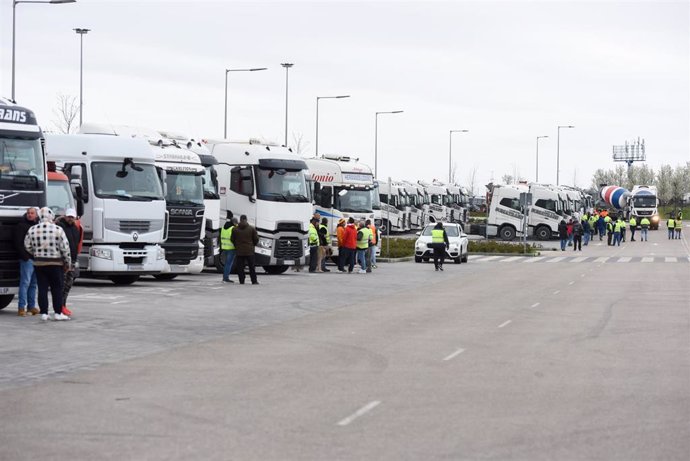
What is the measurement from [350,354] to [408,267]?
2782 centimetres

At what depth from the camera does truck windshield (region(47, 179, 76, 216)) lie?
2629 cm

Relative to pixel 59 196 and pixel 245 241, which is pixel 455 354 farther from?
pixel 245 241

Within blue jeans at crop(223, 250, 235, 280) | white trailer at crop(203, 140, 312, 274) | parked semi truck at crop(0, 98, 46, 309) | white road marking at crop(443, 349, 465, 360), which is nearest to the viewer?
white road marking at crop(443, 349, 465, 360)

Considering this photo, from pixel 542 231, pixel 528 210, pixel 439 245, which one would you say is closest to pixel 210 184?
pixel 439 245

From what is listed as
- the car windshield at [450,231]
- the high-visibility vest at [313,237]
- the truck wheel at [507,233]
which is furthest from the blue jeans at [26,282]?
the truck wheel at [507,233]

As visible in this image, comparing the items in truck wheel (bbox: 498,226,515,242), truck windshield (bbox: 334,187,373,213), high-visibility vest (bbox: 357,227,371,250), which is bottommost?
truck wheel (bbox: 498,226,515,242)

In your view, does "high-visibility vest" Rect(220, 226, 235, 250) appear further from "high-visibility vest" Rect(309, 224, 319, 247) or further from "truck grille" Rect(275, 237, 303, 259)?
"high-visibility vest" Rect(309, 224, 319, 247)

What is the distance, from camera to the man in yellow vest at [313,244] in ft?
122

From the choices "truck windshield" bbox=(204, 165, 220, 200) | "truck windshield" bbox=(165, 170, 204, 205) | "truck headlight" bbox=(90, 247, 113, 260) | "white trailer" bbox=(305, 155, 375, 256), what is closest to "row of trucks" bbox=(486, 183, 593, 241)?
"white trailer" bbox=(305, 155, 375, 256)

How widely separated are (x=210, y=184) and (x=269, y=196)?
2044 millimetres

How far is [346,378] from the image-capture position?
42.5 feet

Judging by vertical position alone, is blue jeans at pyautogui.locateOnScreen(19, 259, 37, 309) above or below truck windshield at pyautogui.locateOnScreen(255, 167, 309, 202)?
below

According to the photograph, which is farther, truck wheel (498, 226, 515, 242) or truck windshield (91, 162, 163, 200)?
truck wheel (498, 226, 515, 242)

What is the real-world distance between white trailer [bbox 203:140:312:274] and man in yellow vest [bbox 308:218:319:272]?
3.33ft
